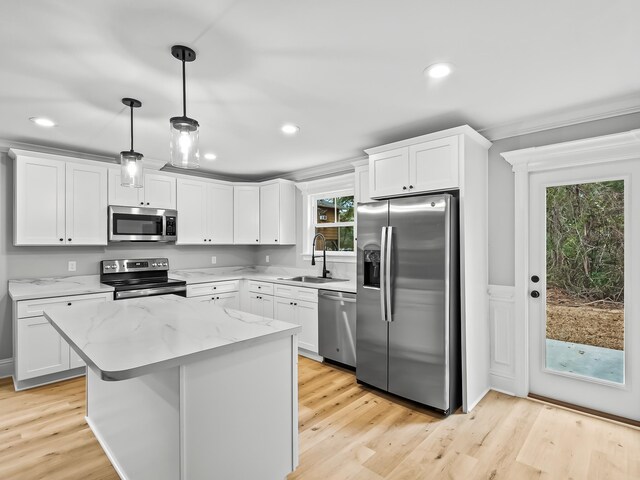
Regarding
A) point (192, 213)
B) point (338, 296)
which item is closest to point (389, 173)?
point (338, 296)

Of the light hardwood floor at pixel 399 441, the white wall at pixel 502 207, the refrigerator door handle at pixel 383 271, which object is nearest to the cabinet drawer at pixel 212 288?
the light hardwood floor at pixel 399 441

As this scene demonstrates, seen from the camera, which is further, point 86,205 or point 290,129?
point 86,205

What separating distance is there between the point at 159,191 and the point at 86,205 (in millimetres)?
807

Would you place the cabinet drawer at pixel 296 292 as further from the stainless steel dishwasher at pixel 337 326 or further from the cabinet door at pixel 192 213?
the cabinet door at pixel 192 213

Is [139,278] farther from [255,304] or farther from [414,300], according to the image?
[414,300]

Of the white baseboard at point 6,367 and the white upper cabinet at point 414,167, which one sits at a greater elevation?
the white upper cabinet at point 414,167

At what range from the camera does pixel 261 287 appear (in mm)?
4484

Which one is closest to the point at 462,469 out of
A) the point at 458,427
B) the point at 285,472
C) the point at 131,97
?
the point at 458,427

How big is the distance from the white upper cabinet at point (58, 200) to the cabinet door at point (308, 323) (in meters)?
2.33

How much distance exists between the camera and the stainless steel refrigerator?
106 inches

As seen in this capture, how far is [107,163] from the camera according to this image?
12.7ft

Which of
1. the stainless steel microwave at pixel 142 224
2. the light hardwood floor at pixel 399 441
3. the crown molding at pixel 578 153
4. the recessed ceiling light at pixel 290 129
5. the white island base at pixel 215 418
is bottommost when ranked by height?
the light hardwood floor at pixel 399 441

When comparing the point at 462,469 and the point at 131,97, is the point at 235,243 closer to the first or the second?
the point at 131,97

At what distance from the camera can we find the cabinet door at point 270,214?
4.90 meters
